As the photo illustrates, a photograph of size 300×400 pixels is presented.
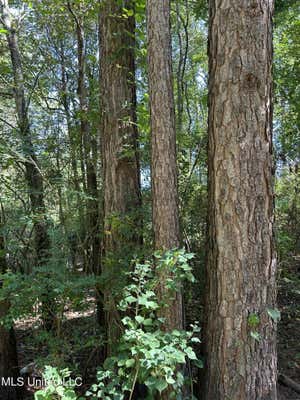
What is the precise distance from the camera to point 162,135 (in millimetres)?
2213

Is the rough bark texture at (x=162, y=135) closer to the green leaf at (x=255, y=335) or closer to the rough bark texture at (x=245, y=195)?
the rough bark texture at (x=245, y=195)

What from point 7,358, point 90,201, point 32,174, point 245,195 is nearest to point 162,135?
point 245,195

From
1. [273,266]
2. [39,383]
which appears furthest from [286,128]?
[39,383]

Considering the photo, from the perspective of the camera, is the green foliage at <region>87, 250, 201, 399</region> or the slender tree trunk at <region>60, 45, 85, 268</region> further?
the slender tree trunk at <region>60, 45, 85, 268</region>

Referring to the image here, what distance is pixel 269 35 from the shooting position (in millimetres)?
2012

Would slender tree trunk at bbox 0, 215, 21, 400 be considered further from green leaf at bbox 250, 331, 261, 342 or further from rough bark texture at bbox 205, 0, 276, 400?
green leaf at bbox 250, 331, 261, 342

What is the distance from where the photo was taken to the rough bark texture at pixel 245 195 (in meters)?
1.98

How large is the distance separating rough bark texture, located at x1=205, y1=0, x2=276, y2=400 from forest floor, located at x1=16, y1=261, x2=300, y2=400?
121 cm

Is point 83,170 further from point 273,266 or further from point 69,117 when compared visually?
point 273,266

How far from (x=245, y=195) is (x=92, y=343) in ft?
6.71

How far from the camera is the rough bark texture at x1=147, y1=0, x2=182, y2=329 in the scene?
2.21 meters

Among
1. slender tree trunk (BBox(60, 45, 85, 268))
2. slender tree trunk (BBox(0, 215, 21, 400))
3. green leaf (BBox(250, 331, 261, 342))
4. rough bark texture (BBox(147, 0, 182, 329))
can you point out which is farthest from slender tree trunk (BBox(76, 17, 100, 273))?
green leaf (BBox(250, 331, 261, 342))

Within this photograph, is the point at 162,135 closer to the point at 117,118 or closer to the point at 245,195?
the point at 245,195

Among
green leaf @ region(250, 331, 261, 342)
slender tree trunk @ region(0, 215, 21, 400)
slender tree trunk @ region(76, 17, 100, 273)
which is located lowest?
slender tree trunk @ region(0, 215, 21, 400)
